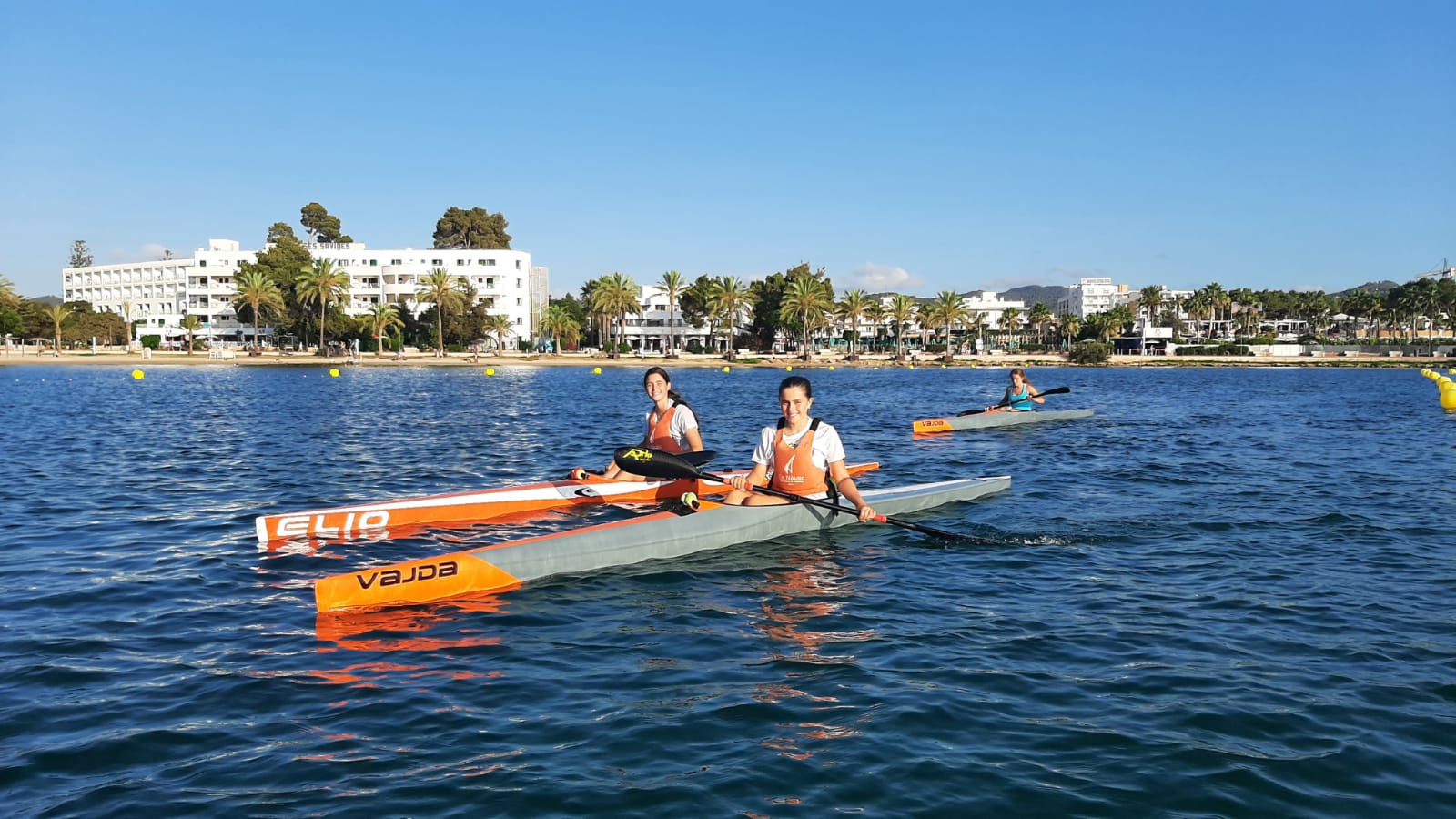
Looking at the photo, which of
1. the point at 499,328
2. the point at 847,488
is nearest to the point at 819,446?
the point at 847,488

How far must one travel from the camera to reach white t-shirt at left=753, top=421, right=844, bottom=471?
10984 mm

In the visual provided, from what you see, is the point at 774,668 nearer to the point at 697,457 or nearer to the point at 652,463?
the point at 652,463

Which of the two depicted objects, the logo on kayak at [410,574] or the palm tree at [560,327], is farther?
the palm tree at [560,327]

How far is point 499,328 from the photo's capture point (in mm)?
111500

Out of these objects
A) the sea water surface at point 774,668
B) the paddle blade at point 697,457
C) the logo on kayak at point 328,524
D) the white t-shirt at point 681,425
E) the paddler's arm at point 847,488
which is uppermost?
the white t-shirt at point 681,425

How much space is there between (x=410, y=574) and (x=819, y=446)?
4.79 meters

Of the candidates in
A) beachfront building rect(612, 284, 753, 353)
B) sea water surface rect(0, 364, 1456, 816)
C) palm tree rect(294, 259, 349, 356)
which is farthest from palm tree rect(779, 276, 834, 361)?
sea water surface rect(0, 364, 1456, 816)

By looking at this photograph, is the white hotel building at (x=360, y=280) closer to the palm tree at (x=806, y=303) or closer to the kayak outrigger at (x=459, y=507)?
the palm tree at (x=806, y=303)

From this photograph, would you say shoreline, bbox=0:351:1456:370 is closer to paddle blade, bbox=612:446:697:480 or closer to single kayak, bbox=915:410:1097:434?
single kayak, bbox=915:410:1097:434

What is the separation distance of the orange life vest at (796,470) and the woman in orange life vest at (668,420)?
2020mm

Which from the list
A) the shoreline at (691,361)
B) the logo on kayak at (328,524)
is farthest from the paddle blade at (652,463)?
the shoreline at (691,361)

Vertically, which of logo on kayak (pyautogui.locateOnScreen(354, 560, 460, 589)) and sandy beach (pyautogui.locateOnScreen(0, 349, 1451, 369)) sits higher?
sandy beach (pyautogui.locateOnScreen(0, 349, 1451, 369))

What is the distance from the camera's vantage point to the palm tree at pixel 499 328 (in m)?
109

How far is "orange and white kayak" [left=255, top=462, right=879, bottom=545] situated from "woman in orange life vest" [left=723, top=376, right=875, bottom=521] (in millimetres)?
1247
